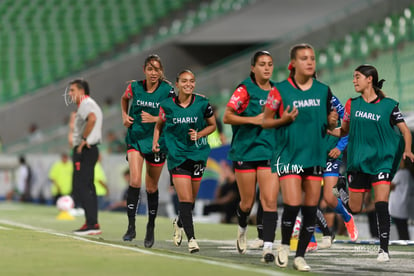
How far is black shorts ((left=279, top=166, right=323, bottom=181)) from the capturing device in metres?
8.70

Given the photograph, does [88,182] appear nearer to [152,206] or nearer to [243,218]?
[152,206]

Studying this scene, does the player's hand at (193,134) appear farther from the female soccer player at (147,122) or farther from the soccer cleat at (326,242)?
the soccer cleat at (326,242)

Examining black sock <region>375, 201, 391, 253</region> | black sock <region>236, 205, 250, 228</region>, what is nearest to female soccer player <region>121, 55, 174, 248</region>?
black sock <region>236, 205, 250, 228</region>

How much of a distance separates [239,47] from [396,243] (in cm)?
2681

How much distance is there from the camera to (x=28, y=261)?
9023 mm

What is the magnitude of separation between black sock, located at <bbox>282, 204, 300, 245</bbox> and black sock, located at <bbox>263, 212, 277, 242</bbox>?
0.54 m

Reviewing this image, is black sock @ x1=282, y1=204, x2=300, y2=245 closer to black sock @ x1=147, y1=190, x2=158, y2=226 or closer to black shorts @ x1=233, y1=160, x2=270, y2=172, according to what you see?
black shorts @ x1=233, y1=160, x2=270, y2=172

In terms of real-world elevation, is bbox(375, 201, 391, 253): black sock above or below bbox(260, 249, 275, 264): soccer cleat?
above

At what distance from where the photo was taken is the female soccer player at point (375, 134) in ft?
33.5

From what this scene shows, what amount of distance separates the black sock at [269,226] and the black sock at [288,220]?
541mm

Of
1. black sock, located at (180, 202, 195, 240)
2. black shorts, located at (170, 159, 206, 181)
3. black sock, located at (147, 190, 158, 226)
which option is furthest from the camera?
black sock, located at (147, 190, 158, 226)

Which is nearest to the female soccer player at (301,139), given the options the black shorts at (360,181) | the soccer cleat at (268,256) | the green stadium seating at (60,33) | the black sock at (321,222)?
the soccer cleat at (268,256)

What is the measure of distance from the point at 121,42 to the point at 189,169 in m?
28.0

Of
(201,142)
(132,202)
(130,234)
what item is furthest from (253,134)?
(130,234)
